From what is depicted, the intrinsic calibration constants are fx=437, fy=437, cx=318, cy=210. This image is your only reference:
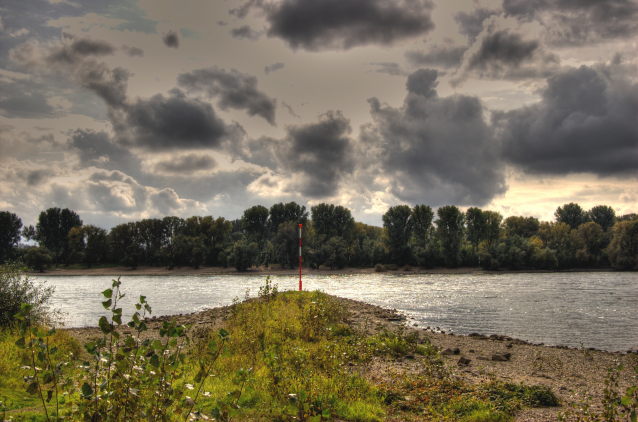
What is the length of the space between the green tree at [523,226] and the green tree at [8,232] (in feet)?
517

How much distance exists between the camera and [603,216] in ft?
503

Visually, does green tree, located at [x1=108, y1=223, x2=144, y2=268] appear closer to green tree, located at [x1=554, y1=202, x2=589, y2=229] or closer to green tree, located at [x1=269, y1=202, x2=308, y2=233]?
green tree, located at [x1=269, y1=202, x2=308, y2=233]

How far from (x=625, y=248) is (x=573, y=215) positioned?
54.8 metres

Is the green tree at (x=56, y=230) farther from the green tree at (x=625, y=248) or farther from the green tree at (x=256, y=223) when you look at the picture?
the green tree at (x=625, y=248)

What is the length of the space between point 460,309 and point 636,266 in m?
87.2

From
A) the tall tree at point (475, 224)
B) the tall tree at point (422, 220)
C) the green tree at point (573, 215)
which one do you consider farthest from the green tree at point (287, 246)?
the green tree at point (573, 215)

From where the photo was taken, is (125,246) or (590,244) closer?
(590,244)

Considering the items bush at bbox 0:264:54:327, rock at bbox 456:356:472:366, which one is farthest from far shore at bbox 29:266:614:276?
rock at bbox 456:356:472:366

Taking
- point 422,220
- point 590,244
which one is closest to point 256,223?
point 422,220

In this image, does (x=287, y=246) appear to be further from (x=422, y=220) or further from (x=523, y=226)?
(x=523, y=226)

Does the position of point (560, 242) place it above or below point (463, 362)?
above

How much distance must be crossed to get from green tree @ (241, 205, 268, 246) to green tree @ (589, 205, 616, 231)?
11398 cm

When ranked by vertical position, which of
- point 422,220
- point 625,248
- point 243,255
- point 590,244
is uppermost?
point 422,220

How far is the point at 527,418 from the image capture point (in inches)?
362
